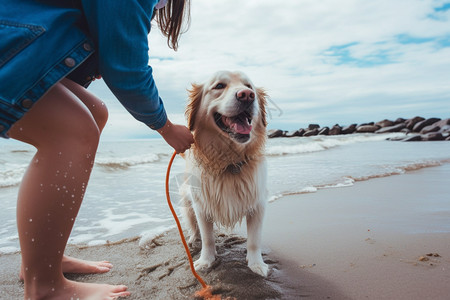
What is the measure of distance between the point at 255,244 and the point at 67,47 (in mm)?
1538

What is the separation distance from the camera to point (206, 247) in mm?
2172

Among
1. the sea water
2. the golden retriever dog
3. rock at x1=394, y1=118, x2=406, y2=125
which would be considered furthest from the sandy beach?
rock at x1=394, y1=118, x2=406, y2=125

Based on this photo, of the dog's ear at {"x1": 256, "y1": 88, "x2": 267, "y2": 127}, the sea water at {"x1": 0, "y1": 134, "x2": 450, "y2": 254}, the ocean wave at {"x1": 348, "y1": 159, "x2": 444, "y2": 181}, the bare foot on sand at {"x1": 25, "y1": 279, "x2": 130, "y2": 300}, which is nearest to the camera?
the bare foot on sand at {"x1": 25, "y1": 279, "x2": 130, "y2": 300}

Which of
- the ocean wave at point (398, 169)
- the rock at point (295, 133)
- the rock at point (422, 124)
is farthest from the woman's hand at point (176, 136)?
the rock at point (295, 133)

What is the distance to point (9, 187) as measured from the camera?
5.26 meters

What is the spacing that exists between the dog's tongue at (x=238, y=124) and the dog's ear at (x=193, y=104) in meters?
0.29

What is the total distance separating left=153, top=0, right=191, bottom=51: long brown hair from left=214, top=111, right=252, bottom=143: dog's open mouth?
61 centimetres

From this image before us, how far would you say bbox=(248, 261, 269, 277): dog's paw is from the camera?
190cm

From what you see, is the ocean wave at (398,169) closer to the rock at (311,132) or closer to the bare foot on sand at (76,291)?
the bare foot on sand at (76,291)

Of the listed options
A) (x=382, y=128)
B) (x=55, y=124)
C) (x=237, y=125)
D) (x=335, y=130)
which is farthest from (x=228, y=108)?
(x=335, y=130)

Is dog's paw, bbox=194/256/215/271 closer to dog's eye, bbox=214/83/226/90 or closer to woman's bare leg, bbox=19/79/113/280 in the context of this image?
woman's bare leg, bbox=19/79/113/280

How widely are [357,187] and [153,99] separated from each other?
353cm

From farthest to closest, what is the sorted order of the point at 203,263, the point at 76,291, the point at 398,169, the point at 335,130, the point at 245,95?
the point at 335,130 → the point at 398,169 → the point at 203,263 → the point at 245,95 → the point at 76,291

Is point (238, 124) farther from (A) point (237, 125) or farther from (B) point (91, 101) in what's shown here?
(B) point (91, 101)
